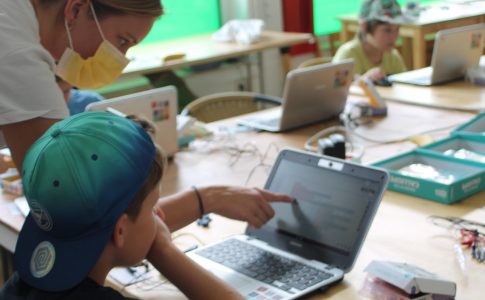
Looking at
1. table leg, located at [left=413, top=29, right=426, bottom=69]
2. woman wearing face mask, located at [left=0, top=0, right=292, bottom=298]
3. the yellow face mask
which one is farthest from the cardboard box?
table leg, located at [left=413, top=29, right=426, bottom=69]

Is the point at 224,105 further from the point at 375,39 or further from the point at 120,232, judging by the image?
the point at 120,232

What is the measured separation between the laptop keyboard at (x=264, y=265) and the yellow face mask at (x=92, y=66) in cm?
55

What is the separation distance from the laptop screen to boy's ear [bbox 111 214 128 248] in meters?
0.49

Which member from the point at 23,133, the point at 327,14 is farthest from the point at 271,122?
the point at 327,14

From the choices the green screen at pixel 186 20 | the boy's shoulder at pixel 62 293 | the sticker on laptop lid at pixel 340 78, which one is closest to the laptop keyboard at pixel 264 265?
the boy's shoulder at pixel 62 293

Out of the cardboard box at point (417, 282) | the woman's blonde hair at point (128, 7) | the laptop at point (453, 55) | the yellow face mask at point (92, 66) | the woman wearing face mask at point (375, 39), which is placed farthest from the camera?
the woman wearing face mask at point (375, 39)

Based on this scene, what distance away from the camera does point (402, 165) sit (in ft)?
6.88

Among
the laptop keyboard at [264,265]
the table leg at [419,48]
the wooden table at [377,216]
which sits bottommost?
the table leg at [419,48]

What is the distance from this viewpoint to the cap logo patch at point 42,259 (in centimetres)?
118

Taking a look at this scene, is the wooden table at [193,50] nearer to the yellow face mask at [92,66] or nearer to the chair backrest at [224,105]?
the chair backrest at [224,105]

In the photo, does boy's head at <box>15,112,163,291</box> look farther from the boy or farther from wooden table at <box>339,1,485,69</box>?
wooden table at <box>339,1,485,69</box>

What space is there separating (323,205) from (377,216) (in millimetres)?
282

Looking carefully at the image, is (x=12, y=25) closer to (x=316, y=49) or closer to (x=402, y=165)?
(x=402, y=165)

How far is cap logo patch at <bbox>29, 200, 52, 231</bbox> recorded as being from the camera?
1.16 metres
